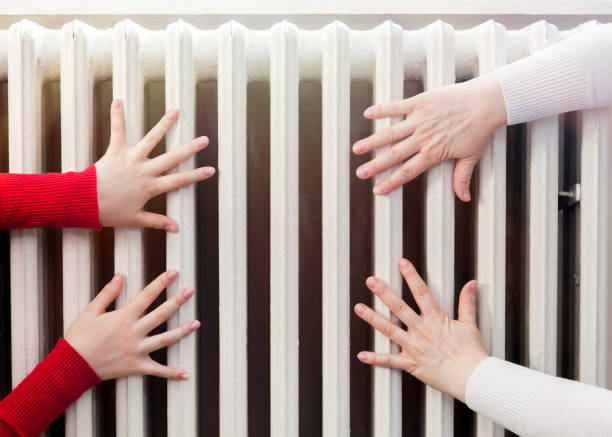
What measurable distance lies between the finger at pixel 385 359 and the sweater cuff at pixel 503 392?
0.10 m

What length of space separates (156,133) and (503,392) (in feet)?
1.97

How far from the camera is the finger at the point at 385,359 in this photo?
71cm

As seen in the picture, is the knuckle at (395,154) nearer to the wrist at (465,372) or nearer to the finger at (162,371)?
the wrist at (465,372)

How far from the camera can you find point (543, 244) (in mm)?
726

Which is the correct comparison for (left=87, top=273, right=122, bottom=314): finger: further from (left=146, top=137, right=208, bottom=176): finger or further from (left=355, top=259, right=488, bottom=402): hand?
(left=355, top=259, right=488, bottom=402): hand

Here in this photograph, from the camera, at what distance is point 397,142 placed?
732mm

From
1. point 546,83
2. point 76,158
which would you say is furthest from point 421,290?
point 76,158

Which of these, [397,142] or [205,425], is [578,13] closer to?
[397,142]

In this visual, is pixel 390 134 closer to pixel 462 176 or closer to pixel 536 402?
pixel 462 176

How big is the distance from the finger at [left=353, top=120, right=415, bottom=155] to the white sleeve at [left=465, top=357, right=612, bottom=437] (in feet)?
1.11

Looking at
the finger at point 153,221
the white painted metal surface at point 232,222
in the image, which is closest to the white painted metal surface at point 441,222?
the white painted metal surface at point 232,222
